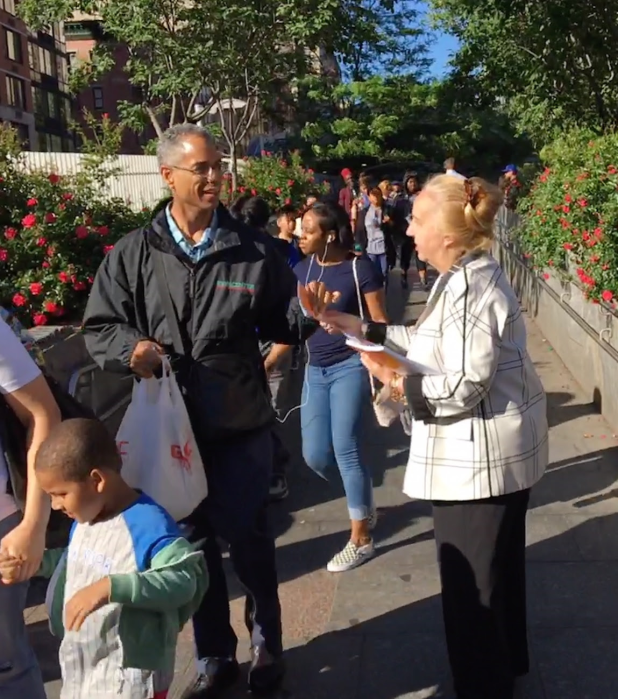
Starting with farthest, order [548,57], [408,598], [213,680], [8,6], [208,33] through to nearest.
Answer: [8,6]
[208,33]
[548,57]
[408,598]
[213,680]

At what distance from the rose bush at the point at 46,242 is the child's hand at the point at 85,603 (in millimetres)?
4618

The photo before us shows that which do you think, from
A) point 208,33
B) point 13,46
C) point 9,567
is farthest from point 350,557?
point 13,46

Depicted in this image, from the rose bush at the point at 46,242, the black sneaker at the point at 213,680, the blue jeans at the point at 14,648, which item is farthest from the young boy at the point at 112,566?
the rose bush at the point at 46,242

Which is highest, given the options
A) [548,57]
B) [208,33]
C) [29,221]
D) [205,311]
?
[208,33]

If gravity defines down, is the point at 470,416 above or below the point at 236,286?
below

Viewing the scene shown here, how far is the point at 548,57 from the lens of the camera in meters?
11.3

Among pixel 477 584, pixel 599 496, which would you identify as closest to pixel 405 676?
pixel 477 584

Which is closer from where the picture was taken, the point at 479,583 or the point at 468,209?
the point at 468,209

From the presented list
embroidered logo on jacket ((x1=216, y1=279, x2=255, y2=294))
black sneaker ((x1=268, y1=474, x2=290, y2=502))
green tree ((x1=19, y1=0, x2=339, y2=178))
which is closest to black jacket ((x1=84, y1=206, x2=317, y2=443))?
embroidered logo on jacket ((x1=216, y1=279, x2=255, y2=294))

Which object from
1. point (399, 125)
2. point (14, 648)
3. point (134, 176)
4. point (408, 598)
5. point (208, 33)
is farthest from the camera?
point (399, 125)

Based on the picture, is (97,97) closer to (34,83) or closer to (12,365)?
(34,83)

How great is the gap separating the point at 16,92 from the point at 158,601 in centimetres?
5751

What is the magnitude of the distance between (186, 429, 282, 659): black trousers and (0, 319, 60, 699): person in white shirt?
0.84 metres

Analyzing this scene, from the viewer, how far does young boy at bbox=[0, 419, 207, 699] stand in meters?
2.34
